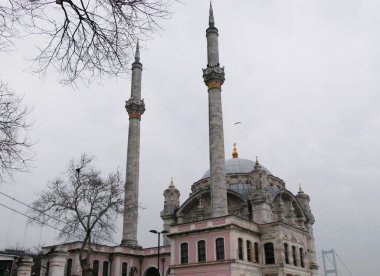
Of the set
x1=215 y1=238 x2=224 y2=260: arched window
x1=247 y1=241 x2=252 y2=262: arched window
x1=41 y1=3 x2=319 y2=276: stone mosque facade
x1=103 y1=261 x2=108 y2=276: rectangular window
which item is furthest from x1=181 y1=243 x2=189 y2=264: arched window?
x1=103 y1=261 x2=108 y2=276: rectangular window

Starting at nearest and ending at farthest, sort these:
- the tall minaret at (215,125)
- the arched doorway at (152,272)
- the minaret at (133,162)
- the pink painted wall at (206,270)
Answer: the pink painted wall at (206,270) < the tall minaret at (215,125) < the arched doorway at (152,272) < the minaret at (133,162)

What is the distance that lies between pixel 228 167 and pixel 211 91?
12.6 metres

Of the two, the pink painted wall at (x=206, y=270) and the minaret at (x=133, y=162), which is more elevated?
the minaret at (x=133, y=162)

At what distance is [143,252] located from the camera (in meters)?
40.6

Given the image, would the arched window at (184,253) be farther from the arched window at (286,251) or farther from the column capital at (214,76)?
the column capital at (214,76)

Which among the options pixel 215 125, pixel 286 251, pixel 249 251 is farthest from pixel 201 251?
pixel 215 125

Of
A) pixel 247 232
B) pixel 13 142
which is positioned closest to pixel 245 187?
pixel 247 232

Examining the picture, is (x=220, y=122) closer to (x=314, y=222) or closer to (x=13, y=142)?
(x=314, y=222)

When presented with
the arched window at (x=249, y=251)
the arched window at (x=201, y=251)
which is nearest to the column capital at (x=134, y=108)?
the arched window at (x=201, y=251)

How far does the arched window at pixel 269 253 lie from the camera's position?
3177 centimetres

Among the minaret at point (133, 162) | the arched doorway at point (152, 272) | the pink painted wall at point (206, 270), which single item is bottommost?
the pink painted wall at point (206, 270)

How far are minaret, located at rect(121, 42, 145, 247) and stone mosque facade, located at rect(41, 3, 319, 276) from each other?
4.1 inches

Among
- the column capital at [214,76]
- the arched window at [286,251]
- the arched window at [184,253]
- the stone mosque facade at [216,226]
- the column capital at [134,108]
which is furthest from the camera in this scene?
the column capital at [134,108]

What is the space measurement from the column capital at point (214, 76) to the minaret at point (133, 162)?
8117 millimetres
